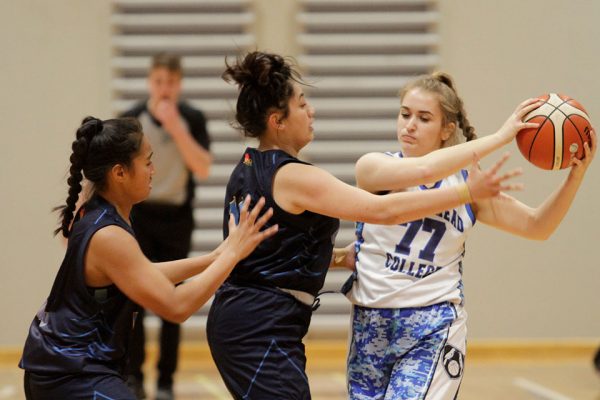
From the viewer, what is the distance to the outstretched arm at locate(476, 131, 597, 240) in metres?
2.74

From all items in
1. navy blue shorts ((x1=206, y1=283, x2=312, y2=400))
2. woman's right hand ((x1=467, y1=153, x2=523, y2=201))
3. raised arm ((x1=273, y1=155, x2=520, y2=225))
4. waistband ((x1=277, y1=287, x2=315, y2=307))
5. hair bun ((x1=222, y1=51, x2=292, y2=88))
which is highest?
hair bun ((x1=222, y1=51, x2=292, y2=88))

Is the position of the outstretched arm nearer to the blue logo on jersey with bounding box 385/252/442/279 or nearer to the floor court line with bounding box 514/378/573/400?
the blue logo on jersey with bounding box 385/252/442/279

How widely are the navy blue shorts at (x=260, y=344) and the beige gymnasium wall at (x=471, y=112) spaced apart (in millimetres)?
4235

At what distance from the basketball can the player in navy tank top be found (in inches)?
16.1

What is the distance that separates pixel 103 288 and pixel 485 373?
4.28 metres

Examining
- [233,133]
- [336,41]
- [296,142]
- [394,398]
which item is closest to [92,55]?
[233,133]

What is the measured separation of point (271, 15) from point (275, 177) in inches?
168

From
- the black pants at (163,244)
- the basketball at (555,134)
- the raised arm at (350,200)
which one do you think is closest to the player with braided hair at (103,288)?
the raised arm at (350,200)

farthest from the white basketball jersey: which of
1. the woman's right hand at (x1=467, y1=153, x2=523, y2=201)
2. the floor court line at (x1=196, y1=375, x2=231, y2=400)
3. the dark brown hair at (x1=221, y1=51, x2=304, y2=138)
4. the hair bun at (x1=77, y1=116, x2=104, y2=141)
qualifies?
the floor court line at (x1=196, y1=375, x2=231, y2=400)

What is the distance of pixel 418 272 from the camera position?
110 inches

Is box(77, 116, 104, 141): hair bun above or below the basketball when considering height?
below

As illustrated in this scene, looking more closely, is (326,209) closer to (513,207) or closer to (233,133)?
(513,207)

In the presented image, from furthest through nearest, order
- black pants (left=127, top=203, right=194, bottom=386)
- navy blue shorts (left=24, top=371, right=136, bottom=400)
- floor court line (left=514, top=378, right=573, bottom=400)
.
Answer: floor court line (left=514, top=378, right=573, bottom=400), black pants (left=127, top=203, right=194, bottom=386), navy blue shorts (left=24, top=371, right=136, bottom=400)

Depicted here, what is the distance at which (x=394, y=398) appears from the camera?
2.68m
